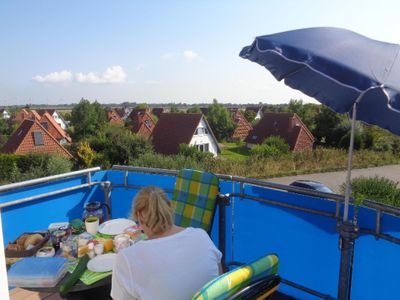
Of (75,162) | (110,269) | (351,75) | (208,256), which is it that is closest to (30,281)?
(110,269)

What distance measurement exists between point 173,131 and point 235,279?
108 feet

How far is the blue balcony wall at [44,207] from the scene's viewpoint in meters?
3.15

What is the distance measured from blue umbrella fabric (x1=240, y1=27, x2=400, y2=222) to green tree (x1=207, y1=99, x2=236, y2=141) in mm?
50829

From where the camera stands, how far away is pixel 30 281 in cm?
172

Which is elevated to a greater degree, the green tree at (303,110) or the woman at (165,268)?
the green tree at (303,110)

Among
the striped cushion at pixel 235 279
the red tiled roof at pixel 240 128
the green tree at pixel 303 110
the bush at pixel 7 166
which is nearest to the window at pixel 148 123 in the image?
the red tiled roof at pixel 240 128

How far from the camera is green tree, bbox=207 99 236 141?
→ 52.9 metres

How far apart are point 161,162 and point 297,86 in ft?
41.3

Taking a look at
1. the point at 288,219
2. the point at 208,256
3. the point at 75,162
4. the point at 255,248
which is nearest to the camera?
the point at 208,256

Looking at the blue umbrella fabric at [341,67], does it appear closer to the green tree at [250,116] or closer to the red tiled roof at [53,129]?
the red tiled roof at [53,129]

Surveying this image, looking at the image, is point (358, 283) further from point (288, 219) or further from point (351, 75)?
point (351, 75)

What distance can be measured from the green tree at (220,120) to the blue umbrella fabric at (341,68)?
167 feet

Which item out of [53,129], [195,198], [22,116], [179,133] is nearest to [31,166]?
[179,133]

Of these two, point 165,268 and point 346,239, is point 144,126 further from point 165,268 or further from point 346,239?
point 165,268
